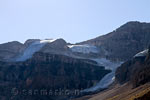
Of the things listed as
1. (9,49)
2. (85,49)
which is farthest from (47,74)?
(9,49)

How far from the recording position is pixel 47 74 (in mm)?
145875

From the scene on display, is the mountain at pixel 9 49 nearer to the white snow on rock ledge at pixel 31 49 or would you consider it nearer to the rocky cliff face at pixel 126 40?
the white snow on rock ledge at pixel 31 49

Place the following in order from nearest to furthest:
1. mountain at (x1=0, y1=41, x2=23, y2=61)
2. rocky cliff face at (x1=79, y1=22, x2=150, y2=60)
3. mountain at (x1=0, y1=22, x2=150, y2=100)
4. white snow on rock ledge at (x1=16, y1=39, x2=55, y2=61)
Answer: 1. mountain at (x1=0, y1=22, x2=150, y2=100)
2. white snow on rock ledge at (x1=16, y1=39, x2=55, y2=61)
3. rocky cliff face at (x1=79, y1=22, x2=150, y2=60)
4. mountain at (x1=0, y1=41, x2=23, y2=61)

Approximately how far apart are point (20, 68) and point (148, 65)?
83.0 meters

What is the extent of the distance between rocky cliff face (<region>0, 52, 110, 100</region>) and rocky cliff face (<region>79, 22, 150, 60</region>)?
20883 mm

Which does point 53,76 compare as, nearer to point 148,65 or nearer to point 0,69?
point 0,69

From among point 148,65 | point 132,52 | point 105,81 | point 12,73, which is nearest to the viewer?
point 148,65

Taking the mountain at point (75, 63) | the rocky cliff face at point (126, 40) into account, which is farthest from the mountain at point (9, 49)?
the rocky cliff face at point (126, 40)

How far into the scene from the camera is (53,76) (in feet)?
478

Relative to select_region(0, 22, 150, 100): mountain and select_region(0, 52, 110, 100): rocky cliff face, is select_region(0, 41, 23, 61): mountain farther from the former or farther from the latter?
select_region(0, 52, 110, 100): rocky cliff face

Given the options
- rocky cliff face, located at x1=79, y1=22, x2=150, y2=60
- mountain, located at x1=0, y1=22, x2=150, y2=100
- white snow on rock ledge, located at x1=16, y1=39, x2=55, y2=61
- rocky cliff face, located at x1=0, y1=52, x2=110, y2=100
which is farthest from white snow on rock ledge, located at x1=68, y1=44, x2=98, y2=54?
rocky cliff face, located at x1=0, y1=52, x2=110, y2=100

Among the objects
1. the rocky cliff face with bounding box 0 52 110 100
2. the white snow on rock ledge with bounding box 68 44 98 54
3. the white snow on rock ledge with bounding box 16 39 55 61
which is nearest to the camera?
the rocky cliff face with bounding box 0 52 110 100

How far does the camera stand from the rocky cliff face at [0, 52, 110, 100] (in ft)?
457

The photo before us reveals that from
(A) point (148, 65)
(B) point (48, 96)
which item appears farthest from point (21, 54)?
(A) point (148, 65)
